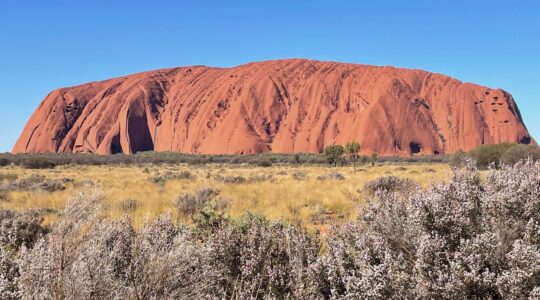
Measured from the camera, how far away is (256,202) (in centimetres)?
1364

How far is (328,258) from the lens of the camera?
13.6 ft

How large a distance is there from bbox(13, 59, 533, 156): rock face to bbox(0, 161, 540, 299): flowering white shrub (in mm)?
90576

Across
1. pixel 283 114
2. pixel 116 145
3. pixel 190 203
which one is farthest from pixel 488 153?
pixel 116 145

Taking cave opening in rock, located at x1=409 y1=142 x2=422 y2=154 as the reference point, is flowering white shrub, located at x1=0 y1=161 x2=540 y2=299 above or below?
below

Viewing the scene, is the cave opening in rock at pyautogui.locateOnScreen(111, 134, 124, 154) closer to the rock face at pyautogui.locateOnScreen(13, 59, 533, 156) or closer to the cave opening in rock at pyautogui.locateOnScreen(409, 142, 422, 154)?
the rock face at pyautogui.locateOnScreen(13, 59, 533, 156)

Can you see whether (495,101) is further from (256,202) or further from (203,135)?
(256,202)

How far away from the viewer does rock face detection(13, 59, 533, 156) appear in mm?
98250

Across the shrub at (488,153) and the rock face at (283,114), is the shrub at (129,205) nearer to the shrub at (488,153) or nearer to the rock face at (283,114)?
the shrub at (488,153)

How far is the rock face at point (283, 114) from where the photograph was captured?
98250 mm

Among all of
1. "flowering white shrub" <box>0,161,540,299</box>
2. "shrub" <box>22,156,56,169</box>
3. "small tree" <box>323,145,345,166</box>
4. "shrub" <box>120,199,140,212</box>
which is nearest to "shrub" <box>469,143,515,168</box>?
"small tree" <box>323,145,345,166</box>

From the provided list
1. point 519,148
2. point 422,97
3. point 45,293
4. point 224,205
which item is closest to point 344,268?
point 45,293

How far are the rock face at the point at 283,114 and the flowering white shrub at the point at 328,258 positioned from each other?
9058 centimetres

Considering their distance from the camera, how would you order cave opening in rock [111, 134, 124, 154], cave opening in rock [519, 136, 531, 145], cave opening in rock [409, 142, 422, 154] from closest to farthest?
cave opening in rock [409, 142, 422, 154] → cave opening in rock [519, 136, 531, 145] → cave opening in rock [111, 134, 124, 154]

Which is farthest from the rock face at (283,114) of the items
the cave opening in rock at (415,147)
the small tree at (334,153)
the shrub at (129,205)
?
the shrub at (129,205)
